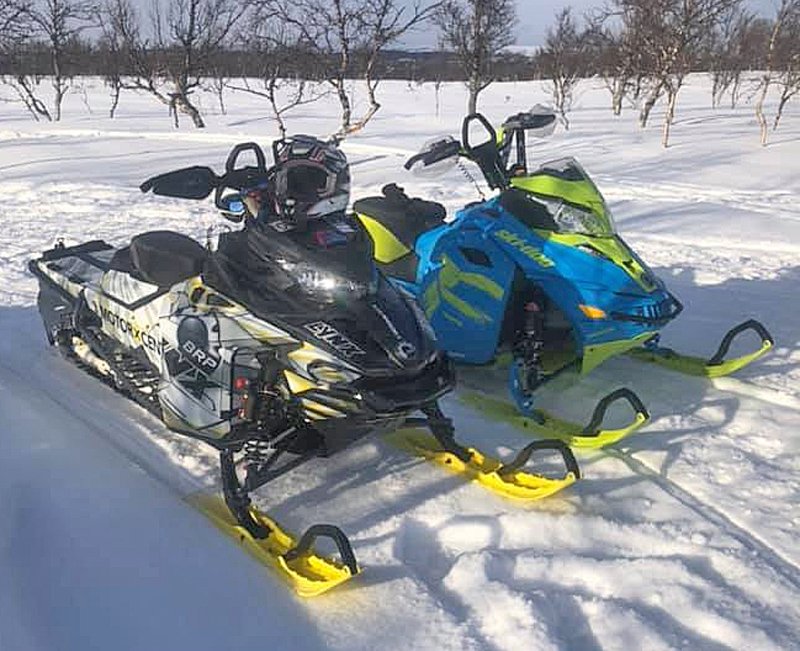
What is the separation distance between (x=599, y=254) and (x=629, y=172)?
9636mm

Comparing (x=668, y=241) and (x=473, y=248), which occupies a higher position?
(x=473, y=248)

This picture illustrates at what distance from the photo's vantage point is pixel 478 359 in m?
4.16

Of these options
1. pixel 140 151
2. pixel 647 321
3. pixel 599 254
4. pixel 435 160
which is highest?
pixel 435 160

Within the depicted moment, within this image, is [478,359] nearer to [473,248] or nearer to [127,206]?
[473,248]

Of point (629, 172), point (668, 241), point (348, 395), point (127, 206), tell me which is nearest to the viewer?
point (348, 395)

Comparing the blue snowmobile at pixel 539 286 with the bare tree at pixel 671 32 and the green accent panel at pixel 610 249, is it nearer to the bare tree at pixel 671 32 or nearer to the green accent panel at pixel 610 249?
the green accent panel at pixel 610 249

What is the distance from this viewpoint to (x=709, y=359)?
461 cm

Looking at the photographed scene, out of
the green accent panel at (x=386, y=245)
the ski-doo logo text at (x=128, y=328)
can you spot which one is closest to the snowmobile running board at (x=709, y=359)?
the green accent panel at (x=386, y=245)

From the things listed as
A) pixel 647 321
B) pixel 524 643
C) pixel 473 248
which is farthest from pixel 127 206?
pixel 524 643

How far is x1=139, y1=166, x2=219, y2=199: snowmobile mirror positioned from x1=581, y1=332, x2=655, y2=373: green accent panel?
72.1 inches

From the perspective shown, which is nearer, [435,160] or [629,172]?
[435,160]

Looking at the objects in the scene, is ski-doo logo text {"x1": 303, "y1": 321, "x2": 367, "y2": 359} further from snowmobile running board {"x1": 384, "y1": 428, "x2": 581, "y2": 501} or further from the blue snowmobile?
the blue snowmobile

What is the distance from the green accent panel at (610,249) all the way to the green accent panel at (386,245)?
1094 millimetres

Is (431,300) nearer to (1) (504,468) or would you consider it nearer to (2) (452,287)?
(2) (452,287)
